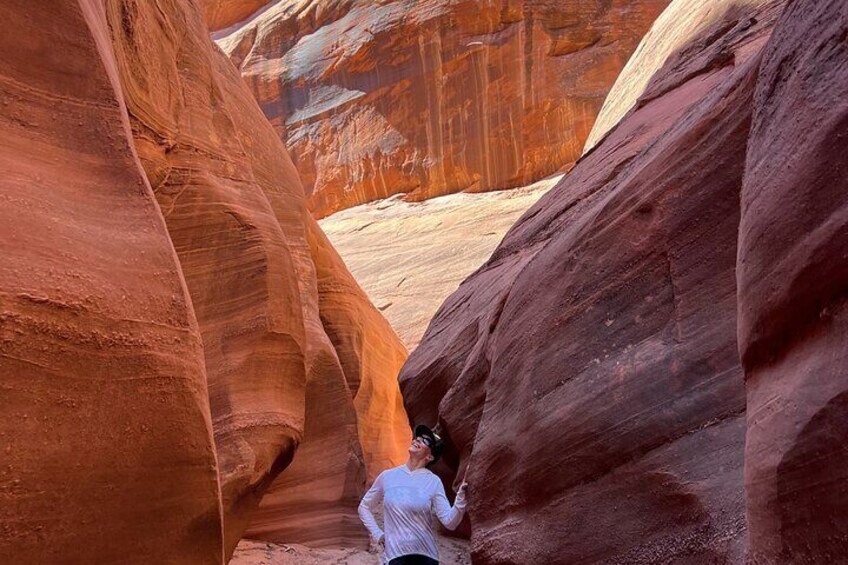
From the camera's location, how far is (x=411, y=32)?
23.1 m

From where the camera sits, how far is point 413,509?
15.9 ft

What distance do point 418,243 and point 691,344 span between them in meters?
16.0

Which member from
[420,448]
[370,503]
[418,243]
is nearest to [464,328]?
[420,448]

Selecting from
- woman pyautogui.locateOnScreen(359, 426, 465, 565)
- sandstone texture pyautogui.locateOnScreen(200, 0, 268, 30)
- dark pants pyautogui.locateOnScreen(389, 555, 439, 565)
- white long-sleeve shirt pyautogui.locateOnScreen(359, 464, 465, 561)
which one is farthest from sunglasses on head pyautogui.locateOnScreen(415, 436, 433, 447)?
sandstone texture pyautogui.locateOnScreen(200, 0, 268, 30)

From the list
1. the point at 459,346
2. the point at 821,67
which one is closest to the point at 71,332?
the point at 821,67

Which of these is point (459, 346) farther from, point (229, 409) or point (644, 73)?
point (644, 73)

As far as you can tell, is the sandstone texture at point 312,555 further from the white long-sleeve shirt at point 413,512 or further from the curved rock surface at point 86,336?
the curved rock surface at point 86,336

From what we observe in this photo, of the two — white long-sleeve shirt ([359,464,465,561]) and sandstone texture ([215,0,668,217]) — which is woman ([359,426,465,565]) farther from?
sandstone texture ([215,0,668,217])

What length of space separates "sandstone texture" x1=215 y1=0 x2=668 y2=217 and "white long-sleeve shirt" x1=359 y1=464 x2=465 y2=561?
57.4ft

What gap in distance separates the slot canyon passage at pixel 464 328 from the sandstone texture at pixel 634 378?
0.05 ft

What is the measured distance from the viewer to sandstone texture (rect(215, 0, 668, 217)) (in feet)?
72.4

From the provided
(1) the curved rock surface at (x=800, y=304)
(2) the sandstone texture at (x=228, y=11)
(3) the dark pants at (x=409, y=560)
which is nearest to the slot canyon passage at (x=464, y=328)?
(1) the curved rock surface at (x=800, y=304)

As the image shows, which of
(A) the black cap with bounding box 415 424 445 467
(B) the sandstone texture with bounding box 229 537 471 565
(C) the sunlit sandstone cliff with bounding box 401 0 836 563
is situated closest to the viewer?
(C) the sunlit sandstone cliff with bounding box 401 0 836 563

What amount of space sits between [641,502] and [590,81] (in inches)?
753
